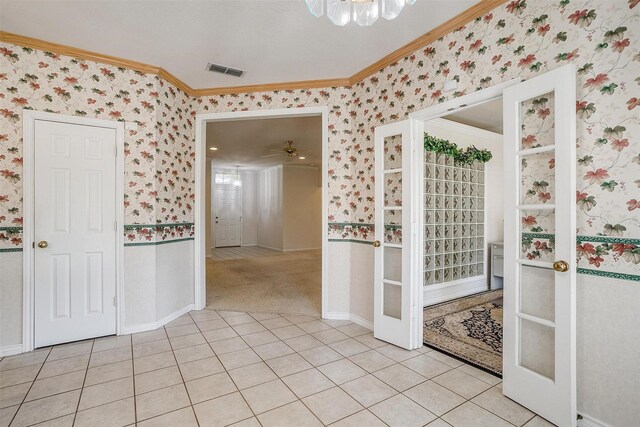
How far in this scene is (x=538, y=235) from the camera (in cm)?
193

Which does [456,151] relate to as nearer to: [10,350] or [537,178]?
[537,178]

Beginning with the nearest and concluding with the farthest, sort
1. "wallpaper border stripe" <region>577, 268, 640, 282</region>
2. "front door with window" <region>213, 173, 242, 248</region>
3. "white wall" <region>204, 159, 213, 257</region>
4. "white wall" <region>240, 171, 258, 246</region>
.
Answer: "wallpaper border stripe" <region>577, 268, 640, 282</region> < "white wall" <region>204, 159, 213, 257</region> < "front door with window" <region>213, 173, 242, 248</region> < "white wall" <region>240, 171, 258, 246</region>

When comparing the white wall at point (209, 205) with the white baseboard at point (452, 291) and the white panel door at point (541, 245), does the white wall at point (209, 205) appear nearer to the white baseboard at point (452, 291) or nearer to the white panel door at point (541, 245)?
the white baseboard at point (452, 291)

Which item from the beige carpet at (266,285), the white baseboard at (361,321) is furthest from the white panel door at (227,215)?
the white baseboard at (361,321)

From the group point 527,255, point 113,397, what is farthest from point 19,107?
point 527,255

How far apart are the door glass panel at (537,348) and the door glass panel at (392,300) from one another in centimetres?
106

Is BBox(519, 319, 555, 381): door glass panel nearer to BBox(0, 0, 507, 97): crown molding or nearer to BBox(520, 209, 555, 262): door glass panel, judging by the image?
BBox(520, 209, 555, 262): door glass panel

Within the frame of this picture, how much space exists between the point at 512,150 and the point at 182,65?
3.21 metres

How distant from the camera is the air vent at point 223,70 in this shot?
322 cm

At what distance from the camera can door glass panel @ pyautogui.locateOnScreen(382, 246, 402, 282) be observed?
2.91 m

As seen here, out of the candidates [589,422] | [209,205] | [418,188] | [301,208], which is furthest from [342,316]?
[209,205]

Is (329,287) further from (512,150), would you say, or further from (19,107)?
(19,107)

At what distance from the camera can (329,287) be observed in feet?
11.8

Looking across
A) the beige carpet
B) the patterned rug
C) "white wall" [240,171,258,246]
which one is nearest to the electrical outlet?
the patterned rug
